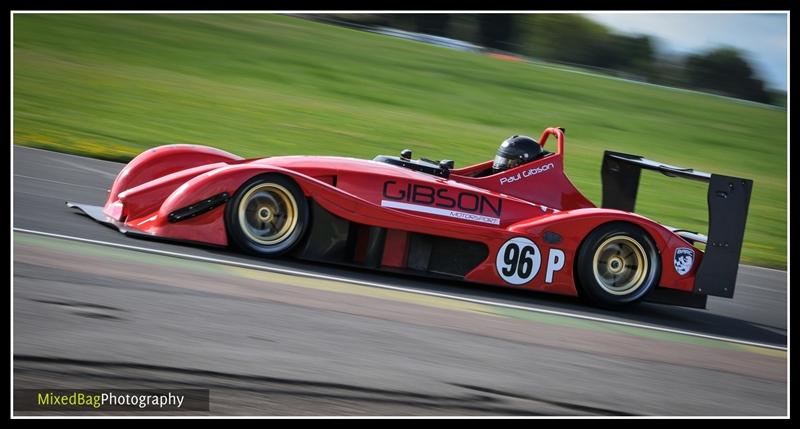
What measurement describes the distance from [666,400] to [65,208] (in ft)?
18.6

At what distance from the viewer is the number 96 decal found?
25.1 ft

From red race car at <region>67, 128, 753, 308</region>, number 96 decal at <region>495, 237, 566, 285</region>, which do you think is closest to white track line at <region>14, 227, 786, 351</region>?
red race car at <region>67, 128, 753, 308</region>

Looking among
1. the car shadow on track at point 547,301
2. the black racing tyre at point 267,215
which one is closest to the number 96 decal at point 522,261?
the car shadow on track at point 547,301

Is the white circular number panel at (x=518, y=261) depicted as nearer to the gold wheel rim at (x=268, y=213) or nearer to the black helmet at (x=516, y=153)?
the black helmet at (x=516, y=153)

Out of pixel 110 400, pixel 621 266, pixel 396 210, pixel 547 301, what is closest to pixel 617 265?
pixel 621 266

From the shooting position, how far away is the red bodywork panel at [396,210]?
7.21 m

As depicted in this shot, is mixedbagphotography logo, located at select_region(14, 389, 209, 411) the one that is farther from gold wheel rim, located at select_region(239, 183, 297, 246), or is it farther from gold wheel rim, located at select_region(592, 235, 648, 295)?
gold wheel rim, located at select_region(592, 235, 648, 295)

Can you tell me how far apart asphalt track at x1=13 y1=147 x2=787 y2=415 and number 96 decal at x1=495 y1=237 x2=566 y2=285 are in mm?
195

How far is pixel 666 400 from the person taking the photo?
5.62 meters

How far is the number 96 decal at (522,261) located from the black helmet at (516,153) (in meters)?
1.11

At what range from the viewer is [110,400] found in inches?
171

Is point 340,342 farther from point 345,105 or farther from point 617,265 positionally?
point 345,105

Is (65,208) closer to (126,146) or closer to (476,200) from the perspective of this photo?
(476,200)

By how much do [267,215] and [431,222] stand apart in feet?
4.47
